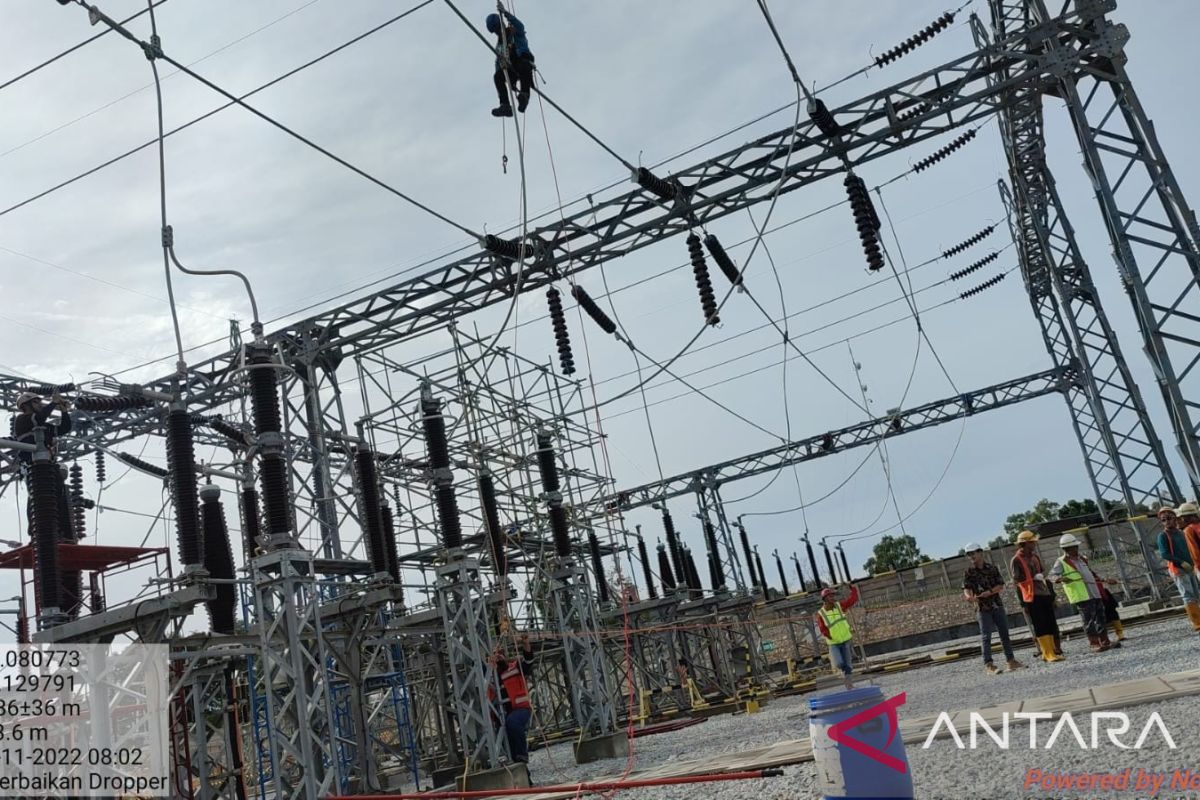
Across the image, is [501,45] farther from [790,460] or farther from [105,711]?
[790,460]

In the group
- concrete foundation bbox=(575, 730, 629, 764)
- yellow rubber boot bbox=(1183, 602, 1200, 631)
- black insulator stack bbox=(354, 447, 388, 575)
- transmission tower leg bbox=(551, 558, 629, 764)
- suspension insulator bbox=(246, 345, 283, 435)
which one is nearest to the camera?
suspension insulator bbox=(246, 345, 283, 435)

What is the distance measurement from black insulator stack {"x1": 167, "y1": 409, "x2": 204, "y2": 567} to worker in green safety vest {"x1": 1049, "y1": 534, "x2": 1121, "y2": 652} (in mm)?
10190

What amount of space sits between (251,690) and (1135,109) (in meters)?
13.7

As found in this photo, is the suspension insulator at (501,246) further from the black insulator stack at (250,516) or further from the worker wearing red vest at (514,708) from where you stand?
the worker wearing red vest at (514,708)

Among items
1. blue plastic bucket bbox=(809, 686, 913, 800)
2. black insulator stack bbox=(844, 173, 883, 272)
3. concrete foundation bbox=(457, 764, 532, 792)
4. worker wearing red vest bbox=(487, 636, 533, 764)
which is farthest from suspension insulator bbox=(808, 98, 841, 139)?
blue plastic bucket bbox=(809, 686, 913, 800)

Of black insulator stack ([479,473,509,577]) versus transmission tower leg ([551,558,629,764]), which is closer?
black insulator stack ([479,473,509,577])

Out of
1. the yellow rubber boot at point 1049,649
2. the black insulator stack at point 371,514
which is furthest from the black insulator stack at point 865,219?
the black insulator stack at point 371,514

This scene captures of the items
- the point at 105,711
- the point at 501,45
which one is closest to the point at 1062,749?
the point at 501,45

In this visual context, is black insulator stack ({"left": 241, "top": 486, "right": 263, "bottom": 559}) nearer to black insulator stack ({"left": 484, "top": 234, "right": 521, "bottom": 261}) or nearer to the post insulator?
black insulator stack ({"left": 484, "top": 234, "right": 521, "bottom": 261})

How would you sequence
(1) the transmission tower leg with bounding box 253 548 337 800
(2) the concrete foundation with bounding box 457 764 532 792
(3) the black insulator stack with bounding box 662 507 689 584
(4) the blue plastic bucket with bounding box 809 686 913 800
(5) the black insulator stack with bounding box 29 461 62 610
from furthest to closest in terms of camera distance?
(3) the black insulator stack with bounding box 662 507 689 584
(2) the concrete foundation with bounding box 457 764 532 792
(1) the transmission tower leg with bounding box 253 548 337 800
(5) the black insulator stack with bounding box 29 461 62 610
(4) the blue plastic bucket with bounding box 809 686 913 800

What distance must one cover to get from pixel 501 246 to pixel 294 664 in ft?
21.9

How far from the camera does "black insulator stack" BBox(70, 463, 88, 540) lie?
21.1 meters

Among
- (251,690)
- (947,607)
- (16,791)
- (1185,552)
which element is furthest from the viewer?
(947,607)

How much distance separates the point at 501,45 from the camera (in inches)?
336
